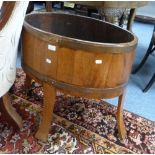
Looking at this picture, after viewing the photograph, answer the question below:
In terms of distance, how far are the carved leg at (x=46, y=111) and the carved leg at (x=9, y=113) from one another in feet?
0.41

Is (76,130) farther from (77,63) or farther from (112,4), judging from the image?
(112,4)

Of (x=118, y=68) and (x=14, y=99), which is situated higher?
(x=118, y=68)

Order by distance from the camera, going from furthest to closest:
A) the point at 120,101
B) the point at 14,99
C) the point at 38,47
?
the point at 14,99 < the point at 120,101 < the point at 38,47

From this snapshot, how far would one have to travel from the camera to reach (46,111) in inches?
48.2

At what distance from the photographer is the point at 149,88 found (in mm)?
1862

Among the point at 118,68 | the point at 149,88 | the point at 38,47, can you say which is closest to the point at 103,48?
the point at 118,68

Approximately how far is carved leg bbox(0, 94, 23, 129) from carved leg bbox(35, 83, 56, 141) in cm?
13

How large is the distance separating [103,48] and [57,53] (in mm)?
205

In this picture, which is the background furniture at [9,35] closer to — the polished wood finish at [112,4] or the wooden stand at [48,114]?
the wooden stand at [48,114]

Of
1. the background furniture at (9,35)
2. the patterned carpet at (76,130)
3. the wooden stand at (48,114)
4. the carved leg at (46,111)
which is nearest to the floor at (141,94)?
the patterned carpet at (76,130)

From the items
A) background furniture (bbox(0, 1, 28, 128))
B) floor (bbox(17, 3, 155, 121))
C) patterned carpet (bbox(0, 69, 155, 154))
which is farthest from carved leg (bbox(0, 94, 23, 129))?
floor (bbox(17, 3, 155, 121))

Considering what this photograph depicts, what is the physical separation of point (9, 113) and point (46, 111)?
0.21 meters

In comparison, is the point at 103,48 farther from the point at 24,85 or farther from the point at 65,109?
the point at 24,85

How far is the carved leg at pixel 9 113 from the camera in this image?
125 cm
